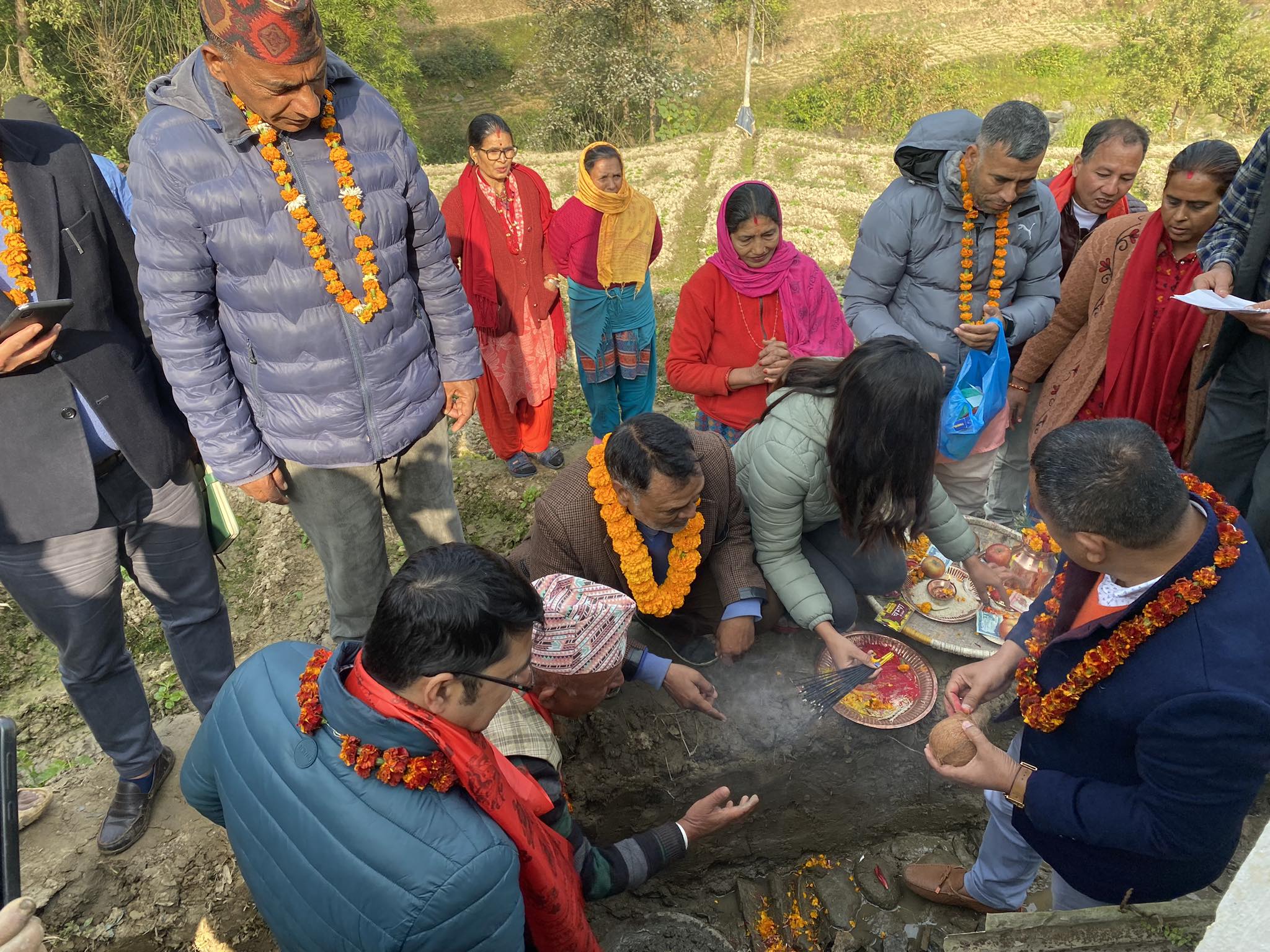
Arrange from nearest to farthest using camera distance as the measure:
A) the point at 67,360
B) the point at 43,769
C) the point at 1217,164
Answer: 1. the point at 67,360
2. the point at 1217,164
3. the point at 43,769

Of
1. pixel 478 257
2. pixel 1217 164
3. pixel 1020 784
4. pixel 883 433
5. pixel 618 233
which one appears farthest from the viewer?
pixel 618 233

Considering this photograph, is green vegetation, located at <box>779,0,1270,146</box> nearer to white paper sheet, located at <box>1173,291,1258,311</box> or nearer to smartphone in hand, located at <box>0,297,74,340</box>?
white paper sheet, located at <box>1173,291,1258,311</box>

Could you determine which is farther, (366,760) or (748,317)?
(748,317)

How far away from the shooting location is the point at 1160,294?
129 inches

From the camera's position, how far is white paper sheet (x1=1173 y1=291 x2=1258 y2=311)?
8.24 ft

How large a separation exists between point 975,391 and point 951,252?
628 mm

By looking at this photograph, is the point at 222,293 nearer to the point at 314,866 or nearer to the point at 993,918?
the point at 314,866

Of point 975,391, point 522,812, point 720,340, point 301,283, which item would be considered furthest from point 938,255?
point 522,812

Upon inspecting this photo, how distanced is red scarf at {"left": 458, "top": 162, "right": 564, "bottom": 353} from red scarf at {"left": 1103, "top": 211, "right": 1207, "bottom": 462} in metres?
3.19

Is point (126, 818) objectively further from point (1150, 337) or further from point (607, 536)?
point (1150, 337)

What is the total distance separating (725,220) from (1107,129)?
6.99ft

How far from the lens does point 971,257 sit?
3.47m

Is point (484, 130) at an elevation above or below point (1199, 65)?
above

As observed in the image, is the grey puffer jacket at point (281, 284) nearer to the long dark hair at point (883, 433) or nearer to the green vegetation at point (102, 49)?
the long dark hair at point (883, 433)
